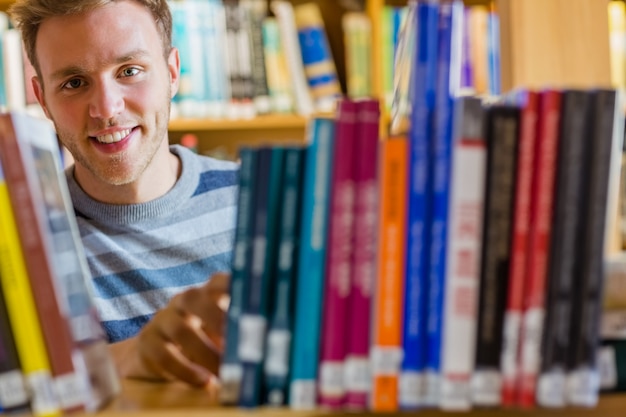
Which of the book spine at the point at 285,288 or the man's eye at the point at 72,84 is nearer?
the book spine at the point at 285,288

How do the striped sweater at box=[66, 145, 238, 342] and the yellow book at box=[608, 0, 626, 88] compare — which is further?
the yellow book at box=[608, 0, 626, 88]

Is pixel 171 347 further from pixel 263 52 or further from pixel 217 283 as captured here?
pixel 263 52

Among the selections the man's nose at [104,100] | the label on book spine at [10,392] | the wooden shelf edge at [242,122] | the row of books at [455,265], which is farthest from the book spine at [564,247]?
the wooden shelf edge at [242,122]

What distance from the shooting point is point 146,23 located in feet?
5.50

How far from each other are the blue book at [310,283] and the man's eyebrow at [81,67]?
3.45 ft

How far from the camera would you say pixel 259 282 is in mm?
649

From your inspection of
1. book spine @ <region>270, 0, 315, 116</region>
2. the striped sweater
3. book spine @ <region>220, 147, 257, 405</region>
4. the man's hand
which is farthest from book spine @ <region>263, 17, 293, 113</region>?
book spine @ <region>220, 147, 257, 405</region>

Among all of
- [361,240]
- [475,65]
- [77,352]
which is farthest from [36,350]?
[475,65]

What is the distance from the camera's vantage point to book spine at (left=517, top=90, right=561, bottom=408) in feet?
2.08

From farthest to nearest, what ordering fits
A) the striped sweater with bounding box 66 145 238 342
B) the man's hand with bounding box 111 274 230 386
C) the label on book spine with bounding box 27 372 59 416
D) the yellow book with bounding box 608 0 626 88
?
the yellow book with bounding box 608 0 626 88 → the striped sweater with bounding box 66 145 238 342 → the man's hand with bounding box 111 274 230 386 → the label on book spine with bounding box 27 372 59 416

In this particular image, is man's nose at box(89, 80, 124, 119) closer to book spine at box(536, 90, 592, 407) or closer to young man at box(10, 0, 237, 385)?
young man at box(10, 0, 237, 385)

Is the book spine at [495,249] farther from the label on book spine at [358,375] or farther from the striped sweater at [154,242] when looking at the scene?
the striped sweater at [154,242]

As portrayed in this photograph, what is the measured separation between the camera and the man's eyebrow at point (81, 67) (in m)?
1.56

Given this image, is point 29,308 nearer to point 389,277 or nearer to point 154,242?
point 389,277
